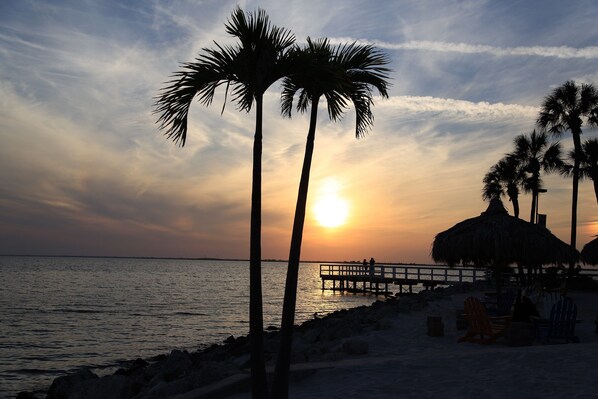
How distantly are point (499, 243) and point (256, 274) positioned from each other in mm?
10646

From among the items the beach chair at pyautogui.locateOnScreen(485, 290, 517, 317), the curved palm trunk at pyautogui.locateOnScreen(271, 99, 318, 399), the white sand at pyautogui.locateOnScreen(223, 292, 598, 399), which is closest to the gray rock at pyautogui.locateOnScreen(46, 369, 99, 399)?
the white sand at pyautogui.locateOnScreen(223, 292, 598, 399)

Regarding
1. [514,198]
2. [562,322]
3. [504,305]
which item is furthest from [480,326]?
[514,198]

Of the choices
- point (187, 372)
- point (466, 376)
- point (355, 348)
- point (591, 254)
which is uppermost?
point (591, 254)

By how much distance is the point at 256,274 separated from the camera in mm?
6051

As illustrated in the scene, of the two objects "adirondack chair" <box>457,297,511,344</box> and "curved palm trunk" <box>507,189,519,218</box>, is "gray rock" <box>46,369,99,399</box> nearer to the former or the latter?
"adirondack chair" <box>457,297,511,344</box>

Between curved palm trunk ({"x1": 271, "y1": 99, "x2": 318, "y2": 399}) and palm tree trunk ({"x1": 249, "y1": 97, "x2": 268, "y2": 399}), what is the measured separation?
0.27 m

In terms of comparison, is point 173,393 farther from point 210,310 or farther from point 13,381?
point 210,310

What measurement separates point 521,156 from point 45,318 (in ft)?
116

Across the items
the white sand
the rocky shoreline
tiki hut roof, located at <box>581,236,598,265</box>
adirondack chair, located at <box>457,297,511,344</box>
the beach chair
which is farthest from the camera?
tiki hut roof, located at <box>581,236,598,265</box>

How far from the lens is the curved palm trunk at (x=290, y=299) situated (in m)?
6.36

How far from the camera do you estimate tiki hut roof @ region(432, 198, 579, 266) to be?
1502cm

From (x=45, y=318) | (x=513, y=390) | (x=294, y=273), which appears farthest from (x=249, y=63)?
(x=45, y=318)

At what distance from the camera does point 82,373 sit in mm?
14125

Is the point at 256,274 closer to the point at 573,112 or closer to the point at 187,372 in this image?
the point at 187,372
